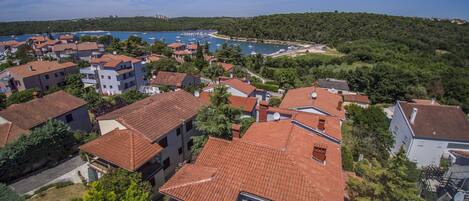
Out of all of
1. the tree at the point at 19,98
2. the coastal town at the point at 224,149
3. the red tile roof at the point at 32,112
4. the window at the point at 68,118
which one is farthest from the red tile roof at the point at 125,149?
the tree at the point at 19,98

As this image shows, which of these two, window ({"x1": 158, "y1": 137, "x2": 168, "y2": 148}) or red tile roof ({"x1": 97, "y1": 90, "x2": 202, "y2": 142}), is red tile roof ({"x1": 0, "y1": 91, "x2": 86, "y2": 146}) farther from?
window ({"x1": 158, "y1": 137, "x2": 168, "y2": 148})

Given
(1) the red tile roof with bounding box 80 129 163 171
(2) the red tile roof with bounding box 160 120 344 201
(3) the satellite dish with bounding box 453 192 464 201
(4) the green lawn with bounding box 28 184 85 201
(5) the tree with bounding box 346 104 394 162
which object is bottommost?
(4) the green lawn with bounding box 28 184 85 201

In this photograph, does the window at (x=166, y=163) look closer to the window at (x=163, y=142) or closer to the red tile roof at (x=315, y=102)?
the window at (x=163, y=142)

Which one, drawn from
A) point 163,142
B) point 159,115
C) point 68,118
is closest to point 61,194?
point 163,142

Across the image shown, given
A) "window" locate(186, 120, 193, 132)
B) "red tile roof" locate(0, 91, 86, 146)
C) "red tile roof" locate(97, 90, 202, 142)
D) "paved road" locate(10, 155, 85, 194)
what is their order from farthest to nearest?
"red tile roof" locate(0, 91, 86, 146), "window" locate(186, 120, 193, 132), "paved road" locate(10, 155, 85, 194), "red tile roof" locate(97, 90, 202, 142)

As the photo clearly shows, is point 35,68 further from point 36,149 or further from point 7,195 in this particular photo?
point 7,195

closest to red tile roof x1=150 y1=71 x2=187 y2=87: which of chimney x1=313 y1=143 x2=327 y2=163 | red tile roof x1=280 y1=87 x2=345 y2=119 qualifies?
red tile roof x1=280 y1=87 x2=345 y2=119

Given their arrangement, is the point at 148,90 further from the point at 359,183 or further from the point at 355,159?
the point at 359,183

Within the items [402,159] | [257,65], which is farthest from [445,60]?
[402,159]
